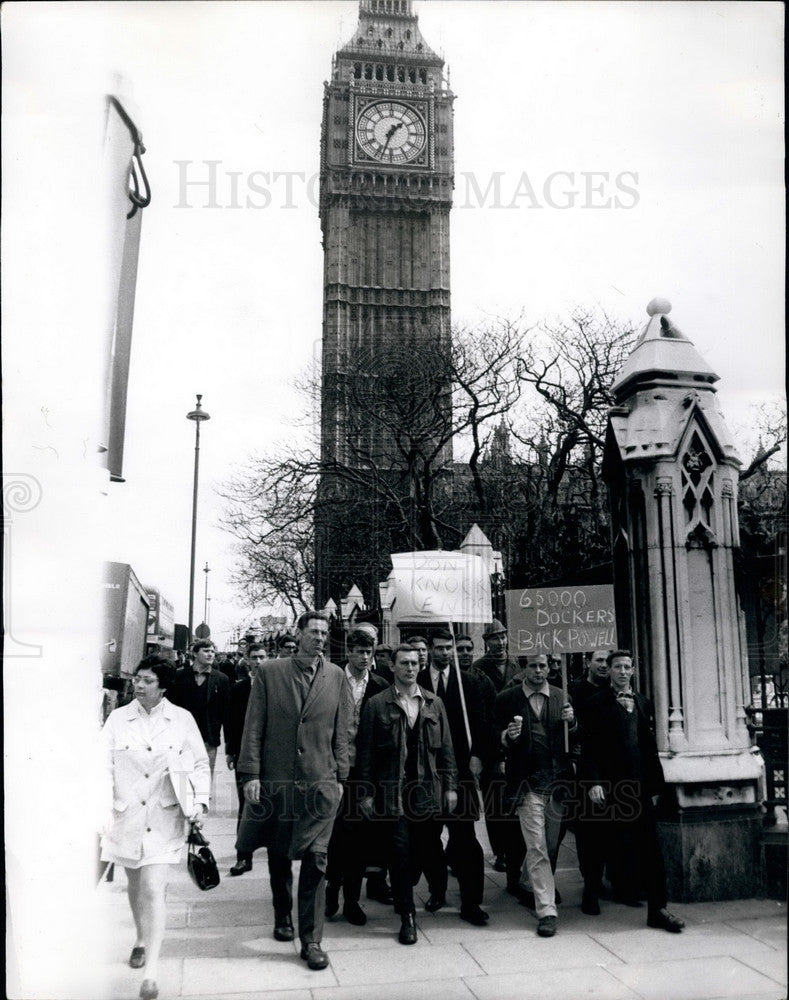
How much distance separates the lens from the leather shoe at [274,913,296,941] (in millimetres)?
5906

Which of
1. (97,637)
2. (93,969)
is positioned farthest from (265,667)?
(93,969)

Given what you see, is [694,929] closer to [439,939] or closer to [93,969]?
[439,939]

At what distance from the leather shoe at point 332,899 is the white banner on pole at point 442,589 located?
3.36m

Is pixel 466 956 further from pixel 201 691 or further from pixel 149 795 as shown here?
pixel 201 691

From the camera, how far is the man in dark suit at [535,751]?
6523 millimetres

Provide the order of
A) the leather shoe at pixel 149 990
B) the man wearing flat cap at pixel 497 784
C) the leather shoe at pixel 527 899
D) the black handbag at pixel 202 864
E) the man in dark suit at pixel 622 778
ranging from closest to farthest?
1. the leather shoe at pixel 149 990
2. the black handbag at pixel 202 864
3. the man in dark suit at pixel 622 778
4. the leather shoe at pixel 527 899
5. the man wearing flat cap at pixel 497 784

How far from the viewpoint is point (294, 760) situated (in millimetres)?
5969

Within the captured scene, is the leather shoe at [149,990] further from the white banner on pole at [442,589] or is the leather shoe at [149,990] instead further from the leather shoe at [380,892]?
the white banner on pole at [442,589]

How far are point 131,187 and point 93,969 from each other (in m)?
4.67

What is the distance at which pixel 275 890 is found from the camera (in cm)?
602

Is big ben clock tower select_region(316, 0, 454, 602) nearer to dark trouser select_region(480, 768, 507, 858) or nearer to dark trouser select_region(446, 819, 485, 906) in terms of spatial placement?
dark trouser select_region(480, 768, 507, 858)

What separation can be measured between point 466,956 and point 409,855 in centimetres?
79

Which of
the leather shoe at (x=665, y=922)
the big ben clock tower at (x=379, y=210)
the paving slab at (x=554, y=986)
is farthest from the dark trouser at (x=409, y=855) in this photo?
the big ben clock tower at (x=379, y=210)

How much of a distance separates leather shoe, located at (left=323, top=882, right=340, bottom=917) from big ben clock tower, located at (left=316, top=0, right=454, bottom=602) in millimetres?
6719
